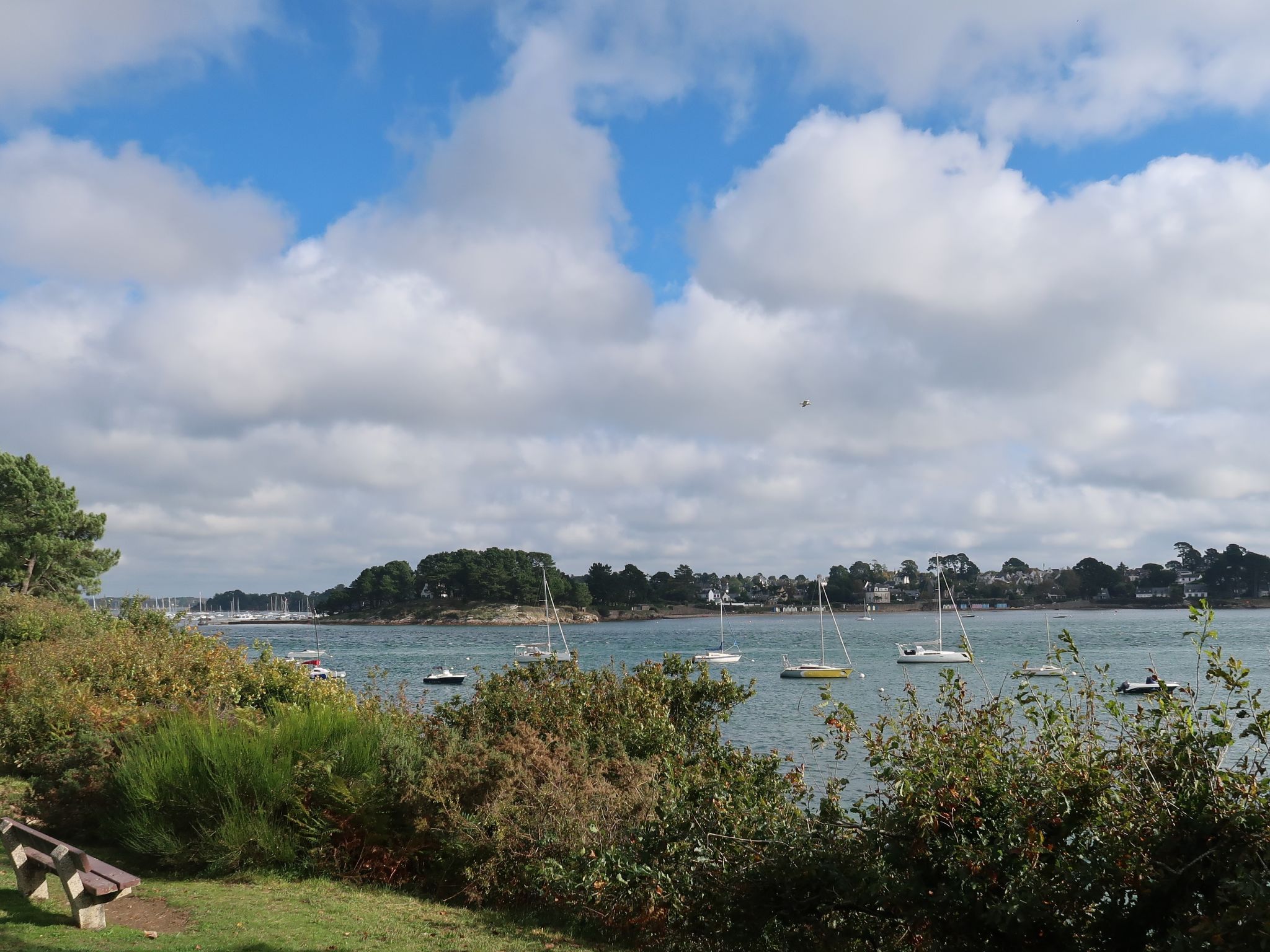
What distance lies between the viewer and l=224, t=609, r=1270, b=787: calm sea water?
37719 millimetres

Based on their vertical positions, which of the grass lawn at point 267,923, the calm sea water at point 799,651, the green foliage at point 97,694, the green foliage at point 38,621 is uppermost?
the green foliage at point 38,621

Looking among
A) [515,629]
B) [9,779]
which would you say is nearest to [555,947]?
[9,779]

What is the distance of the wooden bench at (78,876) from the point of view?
799cm

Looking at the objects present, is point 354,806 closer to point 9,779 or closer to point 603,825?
point 603,825

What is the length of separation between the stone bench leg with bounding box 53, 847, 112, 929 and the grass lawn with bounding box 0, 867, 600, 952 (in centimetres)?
9

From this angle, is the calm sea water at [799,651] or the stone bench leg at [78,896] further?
the calm sea water at [799,651]

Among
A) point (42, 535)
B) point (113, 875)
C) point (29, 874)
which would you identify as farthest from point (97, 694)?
point (42, 535)

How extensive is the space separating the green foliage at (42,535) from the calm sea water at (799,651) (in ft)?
30.3

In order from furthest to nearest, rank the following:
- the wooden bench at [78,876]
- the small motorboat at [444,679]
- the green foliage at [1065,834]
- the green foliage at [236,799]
Answer: the small motorboat at [444,679] < the green foliage at [236,799] < the wooden bench at [78,876] < the green foliage at [1065,834]

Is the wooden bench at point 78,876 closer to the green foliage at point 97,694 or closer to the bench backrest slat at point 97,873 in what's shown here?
the bench backrest slat at point 97,873

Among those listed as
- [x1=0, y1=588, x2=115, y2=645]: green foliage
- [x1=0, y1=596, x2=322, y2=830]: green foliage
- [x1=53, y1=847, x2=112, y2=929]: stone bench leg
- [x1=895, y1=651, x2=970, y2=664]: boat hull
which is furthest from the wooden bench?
[x1=895, y1=651, x2=970, y2=664]: boat hull

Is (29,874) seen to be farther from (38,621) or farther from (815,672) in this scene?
(815,672)

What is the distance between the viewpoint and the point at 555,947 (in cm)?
859

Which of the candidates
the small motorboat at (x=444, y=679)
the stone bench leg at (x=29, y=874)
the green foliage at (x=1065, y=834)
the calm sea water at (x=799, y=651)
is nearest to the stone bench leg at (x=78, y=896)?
the stone bench leg at (x=29, y=874)
